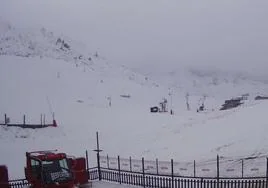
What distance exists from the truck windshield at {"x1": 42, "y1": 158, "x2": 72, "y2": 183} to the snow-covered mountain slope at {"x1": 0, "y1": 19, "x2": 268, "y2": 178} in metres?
12.1

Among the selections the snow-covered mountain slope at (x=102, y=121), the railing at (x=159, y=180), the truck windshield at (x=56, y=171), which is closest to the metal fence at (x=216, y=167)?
the railing at (x=159, y=180)

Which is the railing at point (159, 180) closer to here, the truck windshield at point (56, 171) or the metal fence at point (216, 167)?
the metal fence at point (216, 167)

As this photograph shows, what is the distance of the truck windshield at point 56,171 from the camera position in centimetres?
1758

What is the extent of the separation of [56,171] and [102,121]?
44.9 m

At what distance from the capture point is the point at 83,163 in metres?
22.8

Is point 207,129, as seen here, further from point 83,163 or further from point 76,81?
point 76,81

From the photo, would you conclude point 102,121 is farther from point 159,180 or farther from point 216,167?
point 159,180

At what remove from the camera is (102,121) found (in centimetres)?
6272

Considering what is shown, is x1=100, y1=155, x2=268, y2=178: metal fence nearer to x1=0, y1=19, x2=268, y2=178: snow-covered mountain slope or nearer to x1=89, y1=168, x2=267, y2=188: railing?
x1=89, y1=168, x2=267, y2=188: railing

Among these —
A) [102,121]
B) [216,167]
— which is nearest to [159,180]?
[216,167]

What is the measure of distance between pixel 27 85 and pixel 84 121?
119 ft

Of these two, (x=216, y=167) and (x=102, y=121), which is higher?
(x=102, y=121)

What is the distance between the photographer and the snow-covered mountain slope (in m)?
35.8

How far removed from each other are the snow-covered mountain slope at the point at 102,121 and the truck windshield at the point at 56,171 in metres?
12.1
